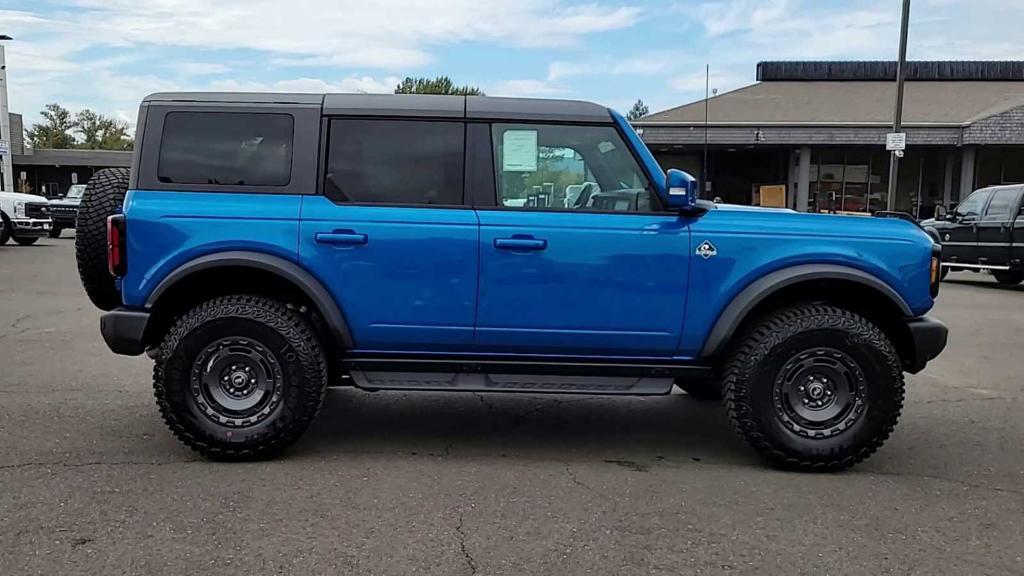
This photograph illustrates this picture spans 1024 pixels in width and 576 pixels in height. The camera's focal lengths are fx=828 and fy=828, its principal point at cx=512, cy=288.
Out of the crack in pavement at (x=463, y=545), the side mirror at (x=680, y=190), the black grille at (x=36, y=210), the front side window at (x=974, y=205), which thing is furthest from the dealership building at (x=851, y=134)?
the crack in pavement at (x=463, y=545)

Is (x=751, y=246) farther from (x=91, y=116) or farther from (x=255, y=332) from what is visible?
(x=91, y=116)

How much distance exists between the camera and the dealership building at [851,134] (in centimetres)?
2719

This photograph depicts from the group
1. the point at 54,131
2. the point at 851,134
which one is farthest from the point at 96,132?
the point at 851,134

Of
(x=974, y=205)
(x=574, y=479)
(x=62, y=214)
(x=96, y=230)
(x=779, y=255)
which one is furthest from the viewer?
(x=62, y=214)

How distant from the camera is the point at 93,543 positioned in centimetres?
345

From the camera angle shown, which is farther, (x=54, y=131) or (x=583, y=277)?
(x=54, y=131)

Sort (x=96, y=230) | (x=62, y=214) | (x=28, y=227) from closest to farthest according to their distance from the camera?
(x=96, y=230), (x=28, y=227), (x=62, y=214)

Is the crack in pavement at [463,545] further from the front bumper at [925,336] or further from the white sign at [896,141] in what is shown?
the white sign at [896,141]

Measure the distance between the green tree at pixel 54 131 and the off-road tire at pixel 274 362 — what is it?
8056cm

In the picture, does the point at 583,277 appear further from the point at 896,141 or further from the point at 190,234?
the point at 896,141

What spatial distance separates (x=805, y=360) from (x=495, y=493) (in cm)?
183

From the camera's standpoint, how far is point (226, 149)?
4.55m

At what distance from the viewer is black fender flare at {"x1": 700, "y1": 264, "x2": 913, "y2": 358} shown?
4.43 metres

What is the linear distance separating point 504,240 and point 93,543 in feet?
7.76
